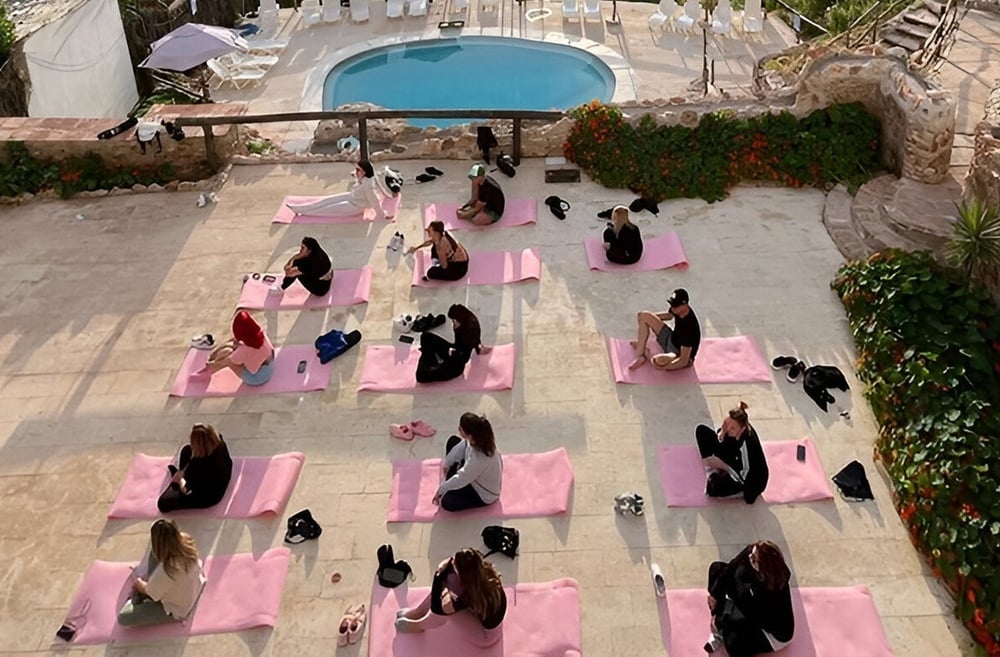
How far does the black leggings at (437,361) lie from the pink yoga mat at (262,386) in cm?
125

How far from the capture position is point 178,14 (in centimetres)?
2412

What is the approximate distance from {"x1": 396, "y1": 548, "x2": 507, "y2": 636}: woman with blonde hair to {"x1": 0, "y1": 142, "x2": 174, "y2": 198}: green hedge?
34.2 feet

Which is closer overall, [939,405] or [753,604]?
[753,604]

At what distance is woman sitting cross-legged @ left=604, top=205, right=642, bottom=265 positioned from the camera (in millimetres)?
12273

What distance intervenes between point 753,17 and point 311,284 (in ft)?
57.0

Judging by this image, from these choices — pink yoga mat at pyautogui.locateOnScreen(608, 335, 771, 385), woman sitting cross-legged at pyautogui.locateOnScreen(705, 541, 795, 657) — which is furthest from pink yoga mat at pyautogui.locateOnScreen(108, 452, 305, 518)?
woman sitting cross-legged at pyautogui.locateOnScreen(705, 541, 795, 657)

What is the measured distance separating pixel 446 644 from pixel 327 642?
110 centimetres

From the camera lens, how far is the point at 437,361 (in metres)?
10.6

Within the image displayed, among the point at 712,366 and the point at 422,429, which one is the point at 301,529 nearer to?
the point at 422,429

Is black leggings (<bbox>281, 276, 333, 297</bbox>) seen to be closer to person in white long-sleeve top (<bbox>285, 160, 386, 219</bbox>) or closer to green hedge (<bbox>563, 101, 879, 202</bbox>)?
person in white long-sleeve top (<bbox>285, 160, 386, 219</bbox>)

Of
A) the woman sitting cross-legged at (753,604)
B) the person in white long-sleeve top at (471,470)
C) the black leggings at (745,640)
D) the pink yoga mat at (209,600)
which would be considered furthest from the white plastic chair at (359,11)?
the black leggings at (745,640)

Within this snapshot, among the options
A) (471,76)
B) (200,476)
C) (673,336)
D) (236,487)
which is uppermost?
(673,336)

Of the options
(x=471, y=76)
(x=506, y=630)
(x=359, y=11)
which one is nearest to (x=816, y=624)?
(x=506, y=630)

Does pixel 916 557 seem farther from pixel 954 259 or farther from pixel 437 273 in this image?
pixel 437 273
